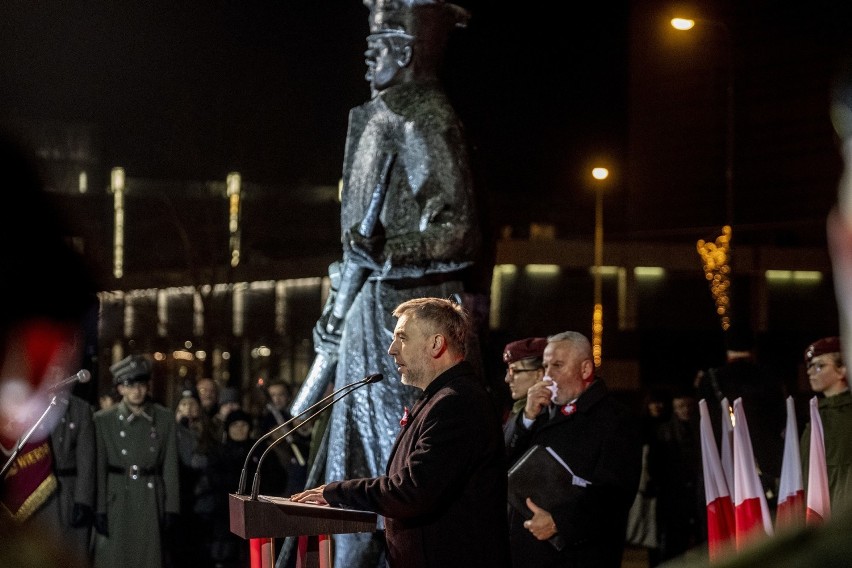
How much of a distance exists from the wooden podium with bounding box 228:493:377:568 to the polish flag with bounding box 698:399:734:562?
11.7ft

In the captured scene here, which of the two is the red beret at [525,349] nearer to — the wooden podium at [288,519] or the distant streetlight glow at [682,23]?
the wooden podium at [288,519]

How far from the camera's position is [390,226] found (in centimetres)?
711

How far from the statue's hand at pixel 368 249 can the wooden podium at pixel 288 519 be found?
2.29 metres

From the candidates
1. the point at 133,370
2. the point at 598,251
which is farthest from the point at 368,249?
the point at 598,251

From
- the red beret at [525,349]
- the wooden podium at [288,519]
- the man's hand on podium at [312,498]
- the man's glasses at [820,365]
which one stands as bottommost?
the wooden podium at [288,519]

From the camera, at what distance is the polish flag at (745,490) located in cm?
746

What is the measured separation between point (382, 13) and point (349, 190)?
0.93 m

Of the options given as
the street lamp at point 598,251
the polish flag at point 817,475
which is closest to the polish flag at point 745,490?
the polish flag at point 817,475

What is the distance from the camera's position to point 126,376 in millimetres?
11469

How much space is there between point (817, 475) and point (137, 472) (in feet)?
19.4

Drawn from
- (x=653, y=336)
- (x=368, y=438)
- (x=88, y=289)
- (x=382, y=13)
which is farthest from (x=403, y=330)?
(x=653, y=336)

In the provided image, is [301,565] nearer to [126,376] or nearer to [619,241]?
[126,376]

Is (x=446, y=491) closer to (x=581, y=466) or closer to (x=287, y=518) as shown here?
(x=287, y=518)

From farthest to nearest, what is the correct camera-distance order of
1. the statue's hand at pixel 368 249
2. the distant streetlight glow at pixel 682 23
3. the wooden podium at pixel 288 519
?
the distant streetlight glow at pixel 682 23
the statue's hand at pixel 368 249
the wooden podium at pixel 288 519
